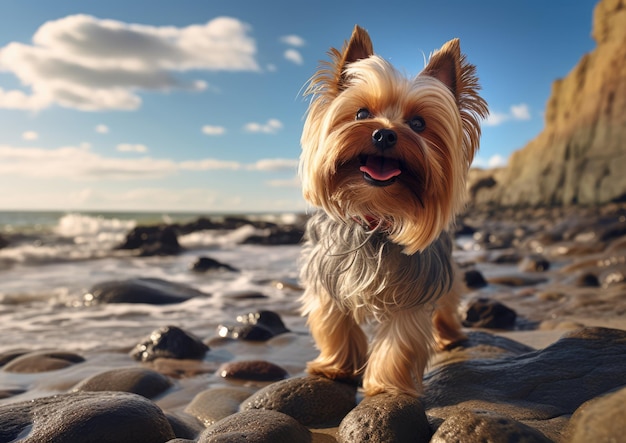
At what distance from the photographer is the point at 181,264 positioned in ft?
48.4

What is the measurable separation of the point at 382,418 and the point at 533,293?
632 centimetres

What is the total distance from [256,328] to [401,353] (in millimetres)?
2519

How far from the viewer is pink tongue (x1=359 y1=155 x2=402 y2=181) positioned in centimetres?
341

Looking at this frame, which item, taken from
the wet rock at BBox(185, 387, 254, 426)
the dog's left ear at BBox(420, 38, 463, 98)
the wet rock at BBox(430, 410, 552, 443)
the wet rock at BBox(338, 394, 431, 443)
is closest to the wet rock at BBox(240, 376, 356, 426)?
the wet rock at BBox(185, 387, 254, 426)

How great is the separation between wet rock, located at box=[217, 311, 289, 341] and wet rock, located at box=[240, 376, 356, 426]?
214cm

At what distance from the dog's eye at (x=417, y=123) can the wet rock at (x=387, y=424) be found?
67.4 inches

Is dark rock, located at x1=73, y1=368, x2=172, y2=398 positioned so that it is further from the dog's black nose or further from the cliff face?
the cliff face

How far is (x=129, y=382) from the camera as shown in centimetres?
425

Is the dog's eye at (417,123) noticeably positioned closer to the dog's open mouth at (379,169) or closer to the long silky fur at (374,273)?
the dog's open mouth at (379,169)

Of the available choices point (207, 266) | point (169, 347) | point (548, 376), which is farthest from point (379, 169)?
point (207, 266)

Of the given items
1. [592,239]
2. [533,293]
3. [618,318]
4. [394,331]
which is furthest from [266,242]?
[394,331]

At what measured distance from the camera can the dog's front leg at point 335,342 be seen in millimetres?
4223

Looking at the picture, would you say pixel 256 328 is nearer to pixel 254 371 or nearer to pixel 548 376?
pixel 254 371

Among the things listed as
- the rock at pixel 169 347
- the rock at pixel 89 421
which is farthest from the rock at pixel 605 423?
the rock at pixel 169 347
